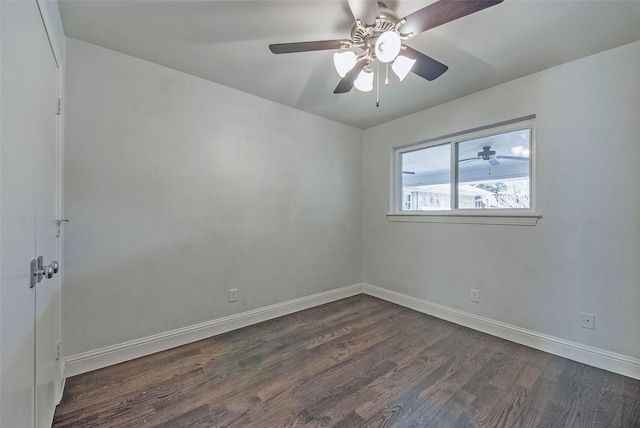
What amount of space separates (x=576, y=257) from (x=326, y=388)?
86.2 inches

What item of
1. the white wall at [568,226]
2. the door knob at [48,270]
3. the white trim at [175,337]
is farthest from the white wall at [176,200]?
the white wall at [568,226]

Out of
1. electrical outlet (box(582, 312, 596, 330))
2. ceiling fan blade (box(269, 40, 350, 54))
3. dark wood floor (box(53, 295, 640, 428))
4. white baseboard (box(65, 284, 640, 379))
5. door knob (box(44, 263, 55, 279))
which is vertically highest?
ceiling fan blade (box(269, 40, 350, 54))

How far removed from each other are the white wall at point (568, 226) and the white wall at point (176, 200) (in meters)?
1.66

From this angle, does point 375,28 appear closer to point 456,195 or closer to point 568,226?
point 456,195

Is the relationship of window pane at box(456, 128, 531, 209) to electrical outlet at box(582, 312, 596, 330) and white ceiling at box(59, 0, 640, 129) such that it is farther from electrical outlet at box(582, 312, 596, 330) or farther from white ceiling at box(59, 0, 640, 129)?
electrical outlet at box(582, 312, 596, 330)

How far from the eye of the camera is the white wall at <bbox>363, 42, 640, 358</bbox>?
1945 mm

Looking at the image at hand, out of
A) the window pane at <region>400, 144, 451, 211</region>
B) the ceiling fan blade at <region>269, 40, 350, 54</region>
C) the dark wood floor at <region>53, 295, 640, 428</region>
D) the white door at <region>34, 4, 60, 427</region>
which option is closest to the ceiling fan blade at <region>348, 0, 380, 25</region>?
the ceiling fan blade at <region>269, 40, 350, 54</region>

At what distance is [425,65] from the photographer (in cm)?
168

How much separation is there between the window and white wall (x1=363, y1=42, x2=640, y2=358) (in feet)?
0.48

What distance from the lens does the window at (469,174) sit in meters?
2.51

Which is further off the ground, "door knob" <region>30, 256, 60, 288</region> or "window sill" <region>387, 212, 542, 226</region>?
"window sill" <region>387, 212, 542, 226</region>

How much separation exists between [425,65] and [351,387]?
214cm

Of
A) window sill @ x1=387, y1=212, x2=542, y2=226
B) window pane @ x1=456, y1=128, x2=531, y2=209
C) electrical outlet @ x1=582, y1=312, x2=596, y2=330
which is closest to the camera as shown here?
electrical outlet @ x1=582, y1=312, x2=596, y2=330

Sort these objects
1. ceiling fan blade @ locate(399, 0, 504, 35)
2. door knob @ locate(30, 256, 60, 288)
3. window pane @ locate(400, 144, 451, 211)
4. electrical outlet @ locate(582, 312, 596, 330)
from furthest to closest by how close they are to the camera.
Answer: window pane @ locate(400, 144, 451, 211) < electrical outlet @ locate(582, 312, 596, 330) < ceiling fan blade @ locate(399, 0, 504, 35) < door knob @ locate(30, 256, 60, 288)
